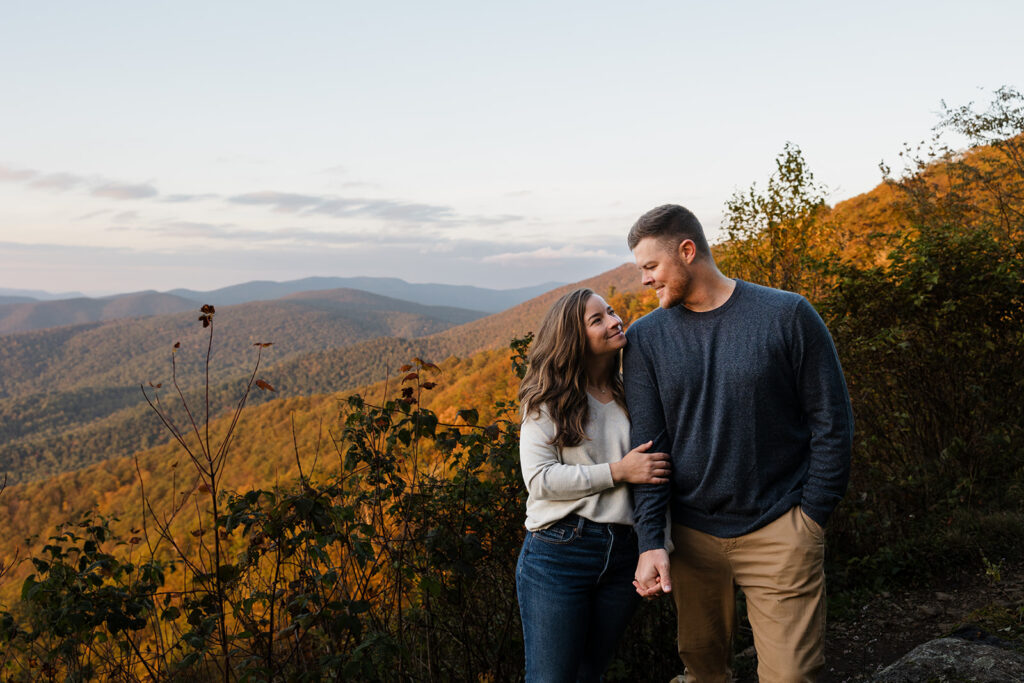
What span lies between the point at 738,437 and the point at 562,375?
53cm

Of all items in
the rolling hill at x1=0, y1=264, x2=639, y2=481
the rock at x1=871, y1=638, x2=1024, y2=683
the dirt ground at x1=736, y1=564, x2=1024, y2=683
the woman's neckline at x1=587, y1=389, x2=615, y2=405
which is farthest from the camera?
Result: the rolling hill at x1=0, y1=264, x2=639, y2=481

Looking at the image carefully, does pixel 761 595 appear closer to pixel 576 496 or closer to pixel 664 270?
pixel 576 496

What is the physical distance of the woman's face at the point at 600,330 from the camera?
203 centimetres

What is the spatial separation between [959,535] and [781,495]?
3233mm

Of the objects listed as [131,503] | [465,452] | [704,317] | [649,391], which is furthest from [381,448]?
[131,503]

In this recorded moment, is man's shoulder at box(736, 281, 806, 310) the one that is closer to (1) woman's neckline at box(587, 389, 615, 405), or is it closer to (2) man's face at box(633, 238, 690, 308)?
(2) man's face at box(633, 238, 690, 308)

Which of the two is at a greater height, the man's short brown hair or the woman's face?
the man's short brown hair

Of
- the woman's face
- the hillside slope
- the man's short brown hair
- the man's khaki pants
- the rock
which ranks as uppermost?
the man's short brown hair

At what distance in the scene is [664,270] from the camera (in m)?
1.98

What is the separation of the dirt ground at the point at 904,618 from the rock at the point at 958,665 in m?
0.86

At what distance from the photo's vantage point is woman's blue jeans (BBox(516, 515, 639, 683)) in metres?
1.93

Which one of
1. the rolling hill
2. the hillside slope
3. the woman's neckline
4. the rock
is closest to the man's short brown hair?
the woman's neckline

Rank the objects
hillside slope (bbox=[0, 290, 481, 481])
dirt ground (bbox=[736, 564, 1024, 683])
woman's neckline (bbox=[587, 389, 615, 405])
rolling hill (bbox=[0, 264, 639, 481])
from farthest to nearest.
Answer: hillside slope (bbox=[0, 290, 481, 481]), rolling hill (bbox=[0, 264, 639, 481]), dirt ground (bbox=[736, 564, 1024, 683]), woman's neckline (bbox=[587, 389, 615, 405])

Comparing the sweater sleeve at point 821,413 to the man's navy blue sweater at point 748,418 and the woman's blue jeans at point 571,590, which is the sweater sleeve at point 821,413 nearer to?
the man's navy blue sweater at point 748,418
